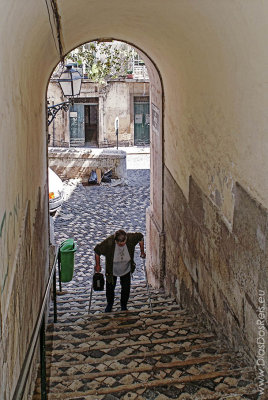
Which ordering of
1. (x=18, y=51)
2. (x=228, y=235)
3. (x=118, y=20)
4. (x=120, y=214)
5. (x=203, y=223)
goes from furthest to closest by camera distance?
(x=120, y=214), (x=118, y=20), (x=203, y=223), (x=228, y=235), (x=18, y=51)

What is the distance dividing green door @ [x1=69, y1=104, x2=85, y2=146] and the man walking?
69.8 feet

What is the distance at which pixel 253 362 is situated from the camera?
13.9 ft

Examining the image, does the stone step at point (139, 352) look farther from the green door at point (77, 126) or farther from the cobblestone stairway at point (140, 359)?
the green door at point (77, 126)

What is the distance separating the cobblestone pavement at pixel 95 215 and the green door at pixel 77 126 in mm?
9326

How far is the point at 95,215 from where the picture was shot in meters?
14.5

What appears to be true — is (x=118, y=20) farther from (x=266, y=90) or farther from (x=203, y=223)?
(x=266, y=90)

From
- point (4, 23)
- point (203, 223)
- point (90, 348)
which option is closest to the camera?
point (4, 23)

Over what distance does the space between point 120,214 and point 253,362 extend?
34.7ft

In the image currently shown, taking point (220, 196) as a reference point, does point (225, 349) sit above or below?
below

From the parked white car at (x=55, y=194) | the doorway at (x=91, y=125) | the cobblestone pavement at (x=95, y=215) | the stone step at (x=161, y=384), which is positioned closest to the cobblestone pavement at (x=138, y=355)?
the stone step at (x=161, y=384)

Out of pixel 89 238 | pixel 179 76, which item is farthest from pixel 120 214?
pixel 179 76

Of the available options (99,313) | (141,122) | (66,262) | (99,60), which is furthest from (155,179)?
(141,122)

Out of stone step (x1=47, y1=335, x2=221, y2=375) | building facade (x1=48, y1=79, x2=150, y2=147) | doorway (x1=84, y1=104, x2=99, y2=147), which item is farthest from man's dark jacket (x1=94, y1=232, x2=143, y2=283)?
doorway (x1=84, y1=104, x2=99, y2=147)

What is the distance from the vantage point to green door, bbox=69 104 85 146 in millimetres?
27328
